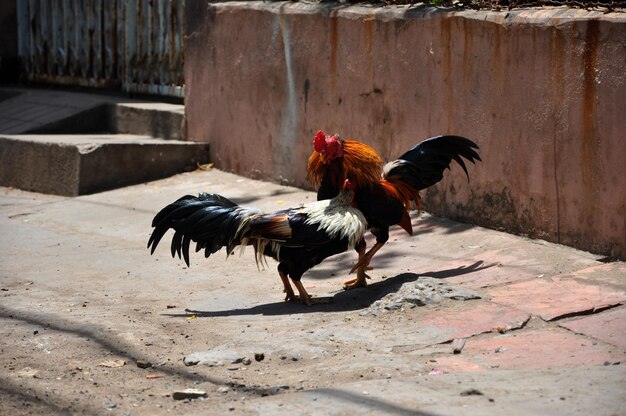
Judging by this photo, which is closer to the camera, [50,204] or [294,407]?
[294,407]

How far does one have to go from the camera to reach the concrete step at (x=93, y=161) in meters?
10.4

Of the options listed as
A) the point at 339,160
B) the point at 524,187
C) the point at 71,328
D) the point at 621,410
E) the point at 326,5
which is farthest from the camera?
the point at 326,5

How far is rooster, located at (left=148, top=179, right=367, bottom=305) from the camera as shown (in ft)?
20.4

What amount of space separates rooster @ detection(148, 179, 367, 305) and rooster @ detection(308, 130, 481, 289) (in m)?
0.11

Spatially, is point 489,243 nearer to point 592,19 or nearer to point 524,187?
point 524,187

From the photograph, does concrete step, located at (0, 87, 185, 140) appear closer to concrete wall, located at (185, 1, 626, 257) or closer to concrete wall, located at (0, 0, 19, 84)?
concrete wall, located at (185, 1, 626, 257)

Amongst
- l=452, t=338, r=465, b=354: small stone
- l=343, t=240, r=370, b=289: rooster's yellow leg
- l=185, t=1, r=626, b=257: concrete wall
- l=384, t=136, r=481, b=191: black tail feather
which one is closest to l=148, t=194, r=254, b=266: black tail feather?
l=343, t=240, r=370, b=289: rooster's yellow leg

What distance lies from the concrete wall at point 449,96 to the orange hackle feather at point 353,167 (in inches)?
50.6

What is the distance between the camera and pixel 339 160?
6.47 meters

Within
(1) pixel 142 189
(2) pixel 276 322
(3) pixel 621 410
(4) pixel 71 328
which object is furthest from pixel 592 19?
(1) pixel 142 189

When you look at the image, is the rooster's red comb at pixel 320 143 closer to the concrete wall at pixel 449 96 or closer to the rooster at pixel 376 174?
the rooster at pixel 376 174

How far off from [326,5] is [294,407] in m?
5.35

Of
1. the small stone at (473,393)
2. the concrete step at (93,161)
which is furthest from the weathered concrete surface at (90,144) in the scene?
the small stone at (473,393)

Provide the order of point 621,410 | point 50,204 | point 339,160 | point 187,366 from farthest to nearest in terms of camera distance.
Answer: point 50,204, point 339,160, point 187,366, point 621,410
